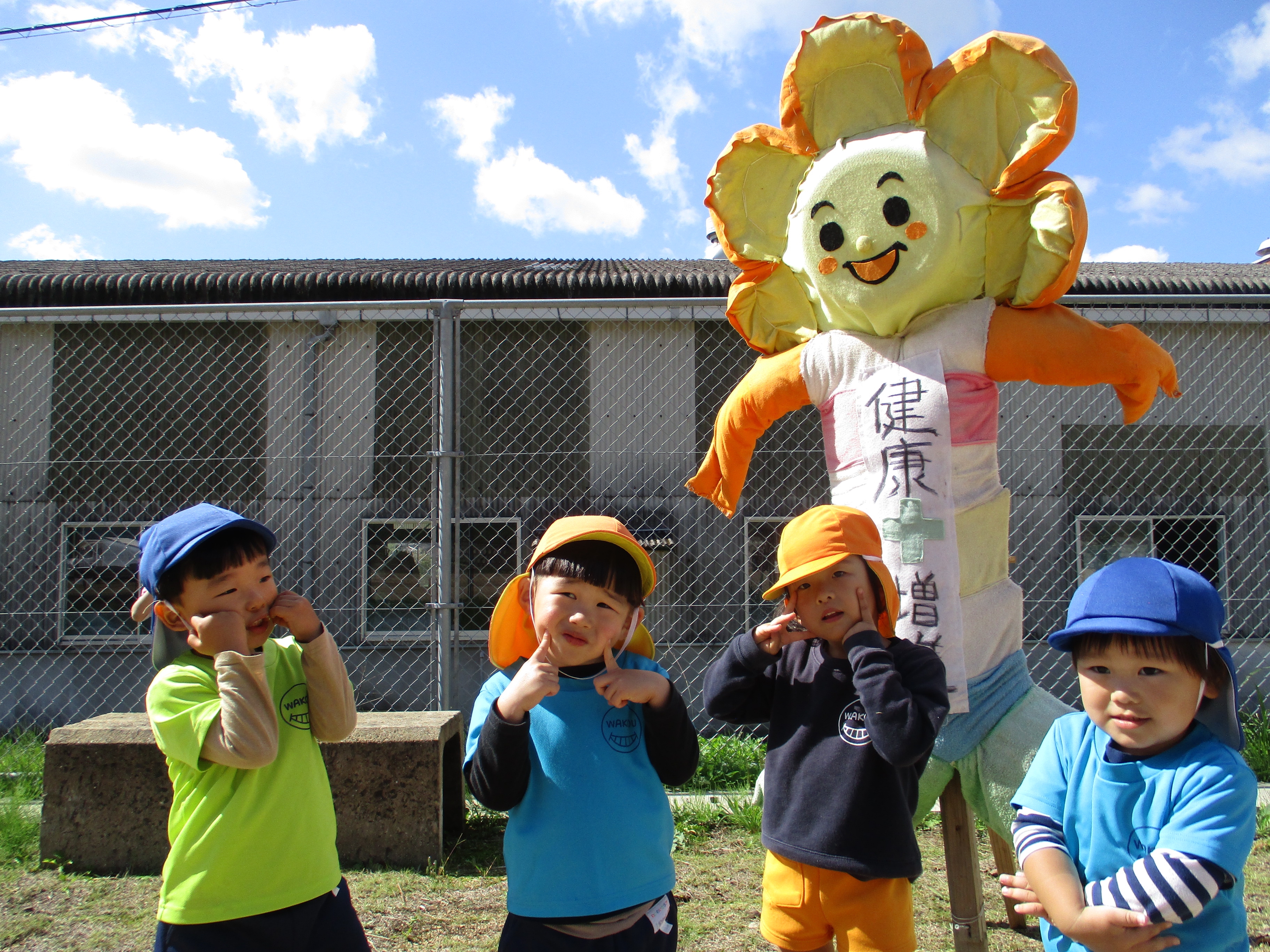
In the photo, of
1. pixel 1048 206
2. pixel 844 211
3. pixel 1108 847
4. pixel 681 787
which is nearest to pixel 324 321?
pixel 681 787

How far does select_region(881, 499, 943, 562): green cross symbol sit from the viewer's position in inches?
87.4

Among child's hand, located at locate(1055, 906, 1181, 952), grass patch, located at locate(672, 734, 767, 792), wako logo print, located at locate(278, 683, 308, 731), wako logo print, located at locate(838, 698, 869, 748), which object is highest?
wako logo print, located at locate(278, 683, 308, 731)

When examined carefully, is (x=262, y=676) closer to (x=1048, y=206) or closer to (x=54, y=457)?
(x=1048, y=206)

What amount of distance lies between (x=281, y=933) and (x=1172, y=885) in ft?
5.03

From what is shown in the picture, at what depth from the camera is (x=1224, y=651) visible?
4.39ft

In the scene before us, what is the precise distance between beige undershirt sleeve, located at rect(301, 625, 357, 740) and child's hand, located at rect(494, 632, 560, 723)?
0.45 metres

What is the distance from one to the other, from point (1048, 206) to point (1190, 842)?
1.60m

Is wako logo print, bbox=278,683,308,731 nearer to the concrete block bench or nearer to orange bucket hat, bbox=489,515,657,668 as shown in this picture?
orange bucket hat, bbox=489,515,657,668

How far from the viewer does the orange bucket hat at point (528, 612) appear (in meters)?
1.65

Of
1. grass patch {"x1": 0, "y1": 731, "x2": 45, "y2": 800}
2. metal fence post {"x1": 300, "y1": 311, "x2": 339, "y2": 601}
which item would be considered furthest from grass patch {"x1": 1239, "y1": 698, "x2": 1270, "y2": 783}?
metal fence post {"x1": 300, "y1": 311, "x2": 339, "y2": 601}

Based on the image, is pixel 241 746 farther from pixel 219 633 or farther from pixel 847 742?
pixel 847 742

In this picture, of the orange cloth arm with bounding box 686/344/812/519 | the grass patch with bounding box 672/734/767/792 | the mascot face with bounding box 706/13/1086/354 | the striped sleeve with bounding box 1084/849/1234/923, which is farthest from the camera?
the grass patch with bounding box 672/734/767/792

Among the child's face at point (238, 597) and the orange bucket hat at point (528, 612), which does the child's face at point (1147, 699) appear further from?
the child's face at point (238, 597)

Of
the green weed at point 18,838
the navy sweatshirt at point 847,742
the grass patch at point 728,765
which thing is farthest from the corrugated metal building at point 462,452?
the navy sweatshirt at point 847,742
